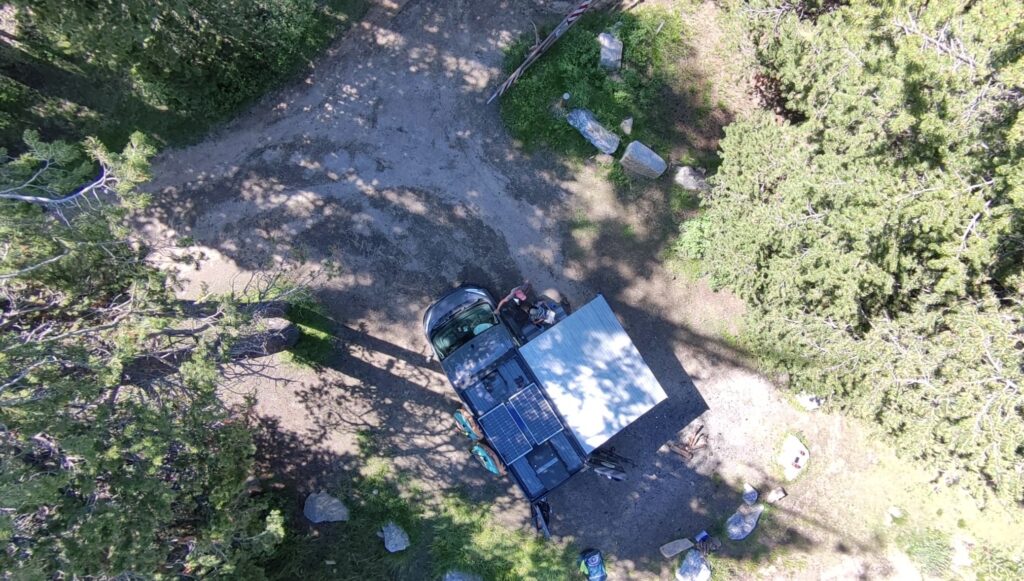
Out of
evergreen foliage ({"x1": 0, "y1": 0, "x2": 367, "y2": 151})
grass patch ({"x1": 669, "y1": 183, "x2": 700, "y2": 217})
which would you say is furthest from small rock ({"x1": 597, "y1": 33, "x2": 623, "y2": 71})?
evergreen foliage ({"x1": 0, "y1": 0, "x2": 367, "y2": 151})

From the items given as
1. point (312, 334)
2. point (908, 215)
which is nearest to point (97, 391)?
point (312, 334)

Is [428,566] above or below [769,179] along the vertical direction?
below

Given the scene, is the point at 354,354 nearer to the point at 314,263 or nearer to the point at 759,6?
the point at 314,263

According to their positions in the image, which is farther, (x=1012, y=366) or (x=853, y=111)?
(x=853, y=111)

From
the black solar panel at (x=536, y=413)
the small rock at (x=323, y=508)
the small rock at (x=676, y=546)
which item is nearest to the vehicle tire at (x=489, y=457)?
the black solar panel at (x=536, y=413)

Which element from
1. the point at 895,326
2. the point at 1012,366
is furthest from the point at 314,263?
the point at 1012,366

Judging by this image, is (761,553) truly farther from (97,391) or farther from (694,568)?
(97,391)

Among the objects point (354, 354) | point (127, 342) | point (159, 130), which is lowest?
point (354, 354)

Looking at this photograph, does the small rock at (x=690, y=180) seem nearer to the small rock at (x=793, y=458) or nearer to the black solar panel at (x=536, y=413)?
the black solar panel at (x=536, y=413)
